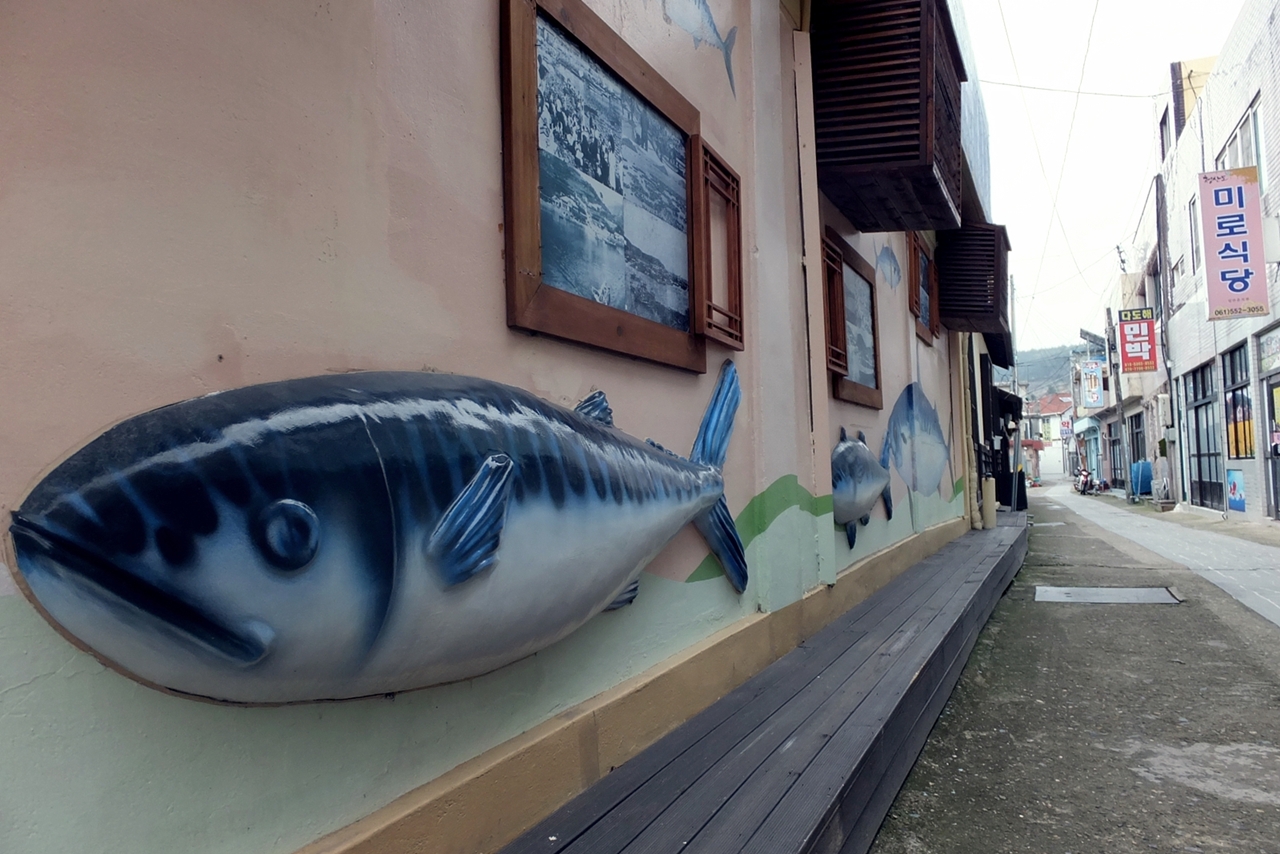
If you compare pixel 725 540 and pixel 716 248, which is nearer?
pixel 725 540

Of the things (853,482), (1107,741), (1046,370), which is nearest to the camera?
(1107,741)

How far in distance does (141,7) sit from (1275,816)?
4284 millimetres

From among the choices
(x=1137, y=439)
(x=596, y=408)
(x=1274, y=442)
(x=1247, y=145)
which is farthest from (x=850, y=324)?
(x=1137, y=439)

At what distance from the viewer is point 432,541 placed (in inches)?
67.2

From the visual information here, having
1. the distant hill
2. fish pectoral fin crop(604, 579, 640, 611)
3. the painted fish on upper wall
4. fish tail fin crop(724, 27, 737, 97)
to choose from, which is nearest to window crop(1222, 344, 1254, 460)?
fish tail fin crop(724, 27, 737, 97)

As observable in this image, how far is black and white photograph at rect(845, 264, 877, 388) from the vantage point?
6059 mm

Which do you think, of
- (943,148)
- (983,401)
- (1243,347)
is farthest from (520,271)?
(1243,347)

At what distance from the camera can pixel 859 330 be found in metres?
6.31

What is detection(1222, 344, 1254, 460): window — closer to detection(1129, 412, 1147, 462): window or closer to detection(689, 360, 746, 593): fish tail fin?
detection(1129, 412, 1147, 462): window

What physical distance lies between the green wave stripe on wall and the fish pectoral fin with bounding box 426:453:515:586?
1.58 m

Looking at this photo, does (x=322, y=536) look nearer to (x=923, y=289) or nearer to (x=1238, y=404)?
(x=923, y=289)

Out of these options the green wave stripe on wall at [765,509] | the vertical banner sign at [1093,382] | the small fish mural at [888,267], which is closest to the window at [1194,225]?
the small fish mural at [888,267]

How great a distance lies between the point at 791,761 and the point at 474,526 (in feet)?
4.98

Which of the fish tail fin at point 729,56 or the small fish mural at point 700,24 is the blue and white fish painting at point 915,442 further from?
the small fish mural at point 700,24
